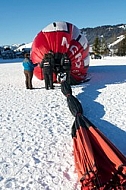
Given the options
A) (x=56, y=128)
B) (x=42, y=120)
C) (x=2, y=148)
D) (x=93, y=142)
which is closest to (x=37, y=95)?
(x=42, y=120)

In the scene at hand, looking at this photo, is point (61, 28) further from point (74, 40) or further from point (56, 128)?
point (56, 128)

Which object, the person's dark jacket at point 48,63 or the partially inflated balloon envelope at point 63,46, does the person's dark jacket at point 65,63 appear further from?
the person's dark jacket at point 48,63

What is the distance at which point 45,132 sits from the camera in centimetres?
572

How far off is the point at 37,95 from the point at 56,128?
3652 mm

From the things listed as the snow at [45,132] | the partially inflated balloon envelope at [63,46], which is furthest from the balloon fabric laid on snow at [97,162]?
the partially inflated balloon envelope at [63,46]

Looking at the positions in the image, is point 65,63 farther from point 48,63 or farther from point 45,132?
point 45,132

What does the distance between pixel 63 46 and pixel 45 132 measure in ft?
17.8

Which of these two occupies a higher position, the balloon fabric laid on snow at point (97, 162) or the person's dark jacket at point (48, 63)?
the person's dark jacket at point (48, 63)

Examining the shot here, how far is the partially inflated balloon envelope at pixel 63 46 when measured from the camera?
34.5ft

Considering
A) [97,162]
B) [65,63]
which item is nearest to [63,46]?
[65,63]

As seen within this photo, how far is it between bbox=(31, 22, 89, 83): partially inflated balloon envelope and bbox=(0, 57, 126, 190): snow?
1405 mm

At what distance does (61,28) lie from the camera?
1102 centimetres

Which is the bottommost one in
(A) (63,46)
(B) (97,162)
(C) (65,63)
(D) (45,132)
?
(D) (45,132)

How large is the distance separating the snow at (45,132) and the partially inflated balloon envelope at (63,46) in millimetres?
1405
